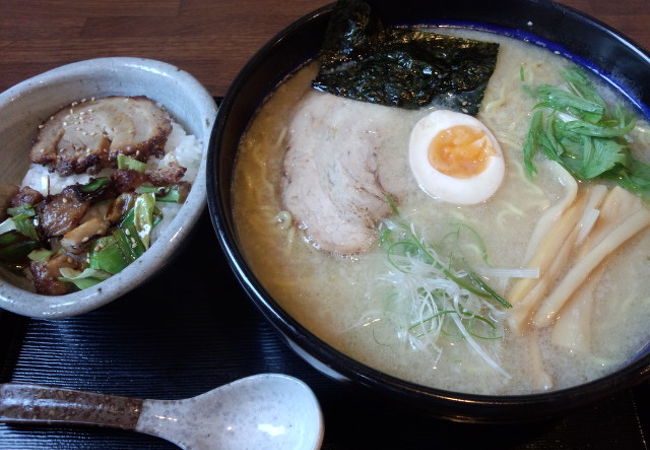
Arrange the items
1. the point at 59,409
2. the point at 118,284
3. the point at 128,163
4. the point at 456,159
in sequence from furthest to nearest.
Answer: the point at 128,163
the point at 456,159
the point at 118,284
the point at 59,409

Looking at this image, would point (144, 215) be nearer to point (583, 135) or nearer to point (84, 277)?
point (84, 277)

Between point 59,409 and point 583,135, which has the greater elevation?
point 583,135

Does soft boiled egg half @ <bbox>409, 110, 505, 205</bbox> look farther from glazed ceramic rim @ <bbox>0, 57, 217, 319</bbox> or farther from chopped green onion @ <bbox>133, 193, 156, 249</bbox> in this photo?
chopped green onion @ <bbox>133, 193, 156, 249</bbox>

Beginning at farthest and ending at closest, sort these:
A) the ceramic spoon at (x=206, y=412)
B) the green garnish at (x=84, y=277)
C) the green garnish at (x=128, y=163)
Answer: the green garnish at (x=128, y=163) < the green garnish at (x=84, y=277) < the ceramic spoon at (x=206, y=412)

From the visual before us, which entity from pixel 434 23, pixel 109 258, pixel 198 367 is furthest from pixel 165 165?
pixel 434 23

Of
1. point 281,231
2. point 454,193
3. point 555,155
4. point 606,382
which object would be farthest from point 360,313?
point 555,155

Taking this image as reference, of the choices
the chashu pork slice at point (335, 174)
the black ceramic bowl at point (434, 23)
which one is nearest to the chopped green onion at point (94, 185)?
the black ceramic bowl at point (434, 23)

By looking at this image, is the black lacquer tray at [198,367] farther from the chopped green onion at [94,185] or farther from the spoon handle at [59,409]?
the chopped green onion at [94,185]

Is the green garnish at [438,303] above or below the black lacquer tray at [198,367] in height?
above
